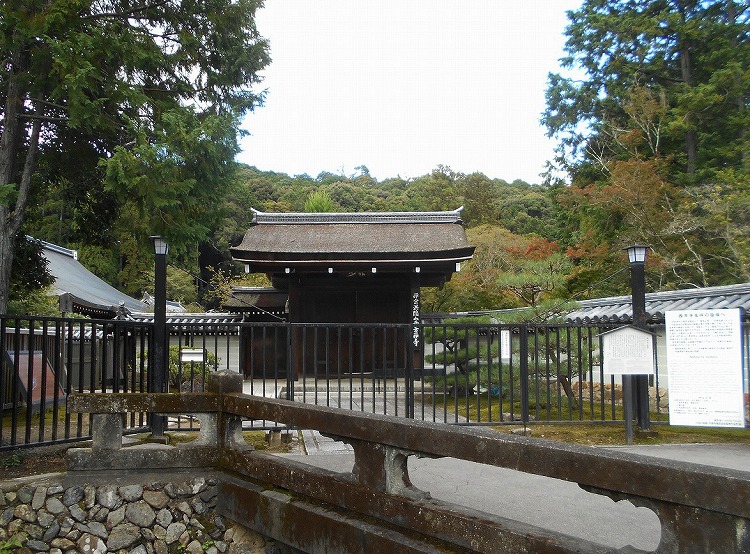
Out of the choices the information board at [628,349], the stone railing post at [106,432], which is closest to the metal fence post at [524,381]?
the information board at [628,349]

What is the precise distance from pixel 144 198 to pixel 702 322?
19.4ft

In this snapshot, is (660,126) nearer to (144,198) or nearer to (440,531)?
(144,198)

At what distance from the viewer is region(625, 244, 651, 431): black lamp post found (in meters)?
7.33

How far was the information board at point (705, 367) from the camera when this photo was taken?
5762mm

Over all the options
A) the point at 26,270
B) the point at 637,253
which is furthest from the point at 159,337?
the point at 637,253

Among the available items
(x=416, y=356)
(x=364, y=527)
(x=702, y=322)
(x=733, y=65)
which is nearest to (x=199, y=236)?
(x=364, y=527)

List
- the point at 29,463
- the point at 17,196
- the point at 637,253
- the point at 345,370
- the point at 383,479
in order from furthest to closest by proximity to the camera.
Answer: the point at 345,370 < the point at 637,253 < the point at 17,196 < the point at 29,463 < the point at 383,479

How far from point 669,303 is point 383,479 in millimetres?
10474

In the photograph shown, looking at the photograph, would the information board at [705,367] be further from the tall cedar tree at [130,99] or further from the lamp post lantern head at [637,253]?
the tall cedar tree at [130,99]

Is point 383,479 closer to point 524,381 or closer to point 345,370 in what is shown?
point 524,381

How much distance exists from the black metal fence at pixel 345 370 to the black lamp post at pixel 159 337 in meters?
0.12

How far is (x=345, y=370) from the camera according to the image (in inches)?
647

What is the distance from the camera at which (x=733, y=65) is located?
68.4 ft

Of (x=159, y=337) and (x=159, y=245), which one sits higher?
(x=159, y=245)
